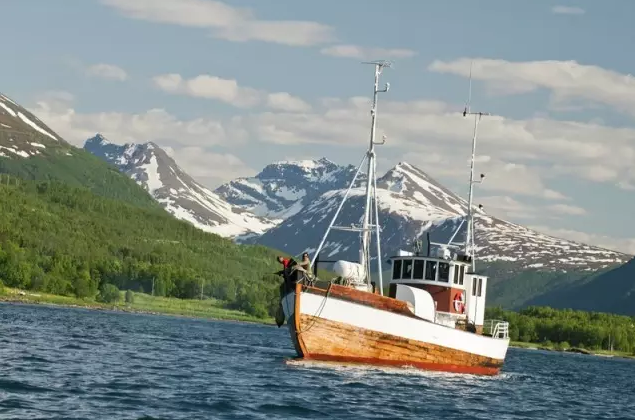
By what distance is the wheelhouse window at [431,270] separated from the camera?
3588 inches

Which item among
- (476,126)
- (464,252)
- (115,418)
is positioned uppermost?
(476,126)

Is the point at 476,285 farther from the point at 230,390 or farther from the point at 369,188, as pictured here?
the point at 230,390

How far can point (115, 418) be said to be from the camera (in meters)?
45.8

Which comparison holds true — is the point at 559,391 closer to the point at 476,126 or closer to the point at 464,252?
the point at 464,252

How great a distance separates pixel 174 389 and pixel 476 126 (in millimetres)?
53901

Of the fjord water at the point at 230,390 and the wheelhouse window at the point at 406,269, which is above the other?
the wheelhouse window at the point at 406,269

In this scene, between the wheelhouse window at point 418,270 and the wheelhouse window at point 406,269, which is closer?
the wheelhouse window at point 418,270

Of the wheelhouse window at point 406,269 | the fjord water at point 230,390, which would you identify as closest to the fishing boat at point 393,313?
the wheelhouse window at point 406,269

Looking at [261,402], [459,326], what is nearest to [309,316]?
[459,326]

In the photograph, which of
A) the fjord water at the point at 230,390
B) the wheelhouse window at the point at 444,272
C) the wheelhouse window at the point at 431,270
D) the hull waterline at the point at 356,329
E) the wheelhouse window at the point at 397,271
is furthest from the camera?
the wheelhouse window at the point at 397,271

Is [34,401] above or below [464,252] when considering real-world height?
below

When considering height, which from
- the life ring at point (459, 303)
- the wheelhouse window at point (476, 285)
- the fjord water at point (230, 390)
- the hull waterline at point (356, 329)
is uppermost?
the wheelhouse window at point (476, 285)

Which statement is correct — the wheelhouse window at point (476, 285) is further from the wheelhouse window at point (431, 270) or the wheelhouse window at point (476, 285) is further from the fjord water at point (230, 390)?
the fjord water at point (230, 390)

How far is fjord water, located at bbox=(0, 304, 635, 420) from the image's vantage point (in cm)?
5041
